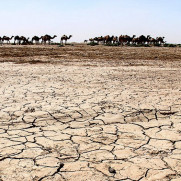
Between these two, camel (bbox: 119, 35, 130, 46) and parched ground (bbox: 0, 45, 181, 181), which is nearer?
parched ground (bbox: 0, 45, 181, 181)

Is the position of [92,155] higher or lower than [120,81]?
lower

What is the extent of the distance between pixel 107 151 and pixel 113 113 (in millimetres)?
1449

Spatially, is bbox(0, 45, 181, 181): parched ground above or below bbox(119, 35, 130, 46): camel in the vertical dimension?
below

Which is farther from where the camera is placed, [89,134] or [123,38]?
[123,38]

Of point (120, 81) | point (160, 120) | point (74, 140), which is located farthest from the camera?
point (120, 81)

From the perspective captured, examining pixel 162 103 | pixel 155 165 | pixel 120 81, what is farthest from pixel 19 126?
pixel 120 81

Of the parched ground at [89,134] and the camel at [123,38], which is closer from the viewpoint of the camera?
the parched ground at [89,134]

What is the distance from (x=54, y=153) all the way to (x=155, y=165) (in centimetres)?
116

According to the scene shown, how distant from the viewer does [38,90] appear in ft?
20.2

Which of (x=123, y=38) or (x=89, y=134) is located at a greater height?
(x=123, y=38)

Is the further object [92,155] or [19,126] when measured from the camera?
[19,126]

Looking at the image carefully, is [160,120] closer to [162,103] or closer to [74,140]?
[162,103]

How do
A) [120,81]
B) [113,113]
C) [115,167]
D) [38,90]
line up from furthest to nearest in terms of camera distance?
[120,81]
[38,90]
[113,113]
[115,167]

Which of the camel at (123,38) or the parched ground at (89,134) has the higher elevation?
the camel at (123,38)
